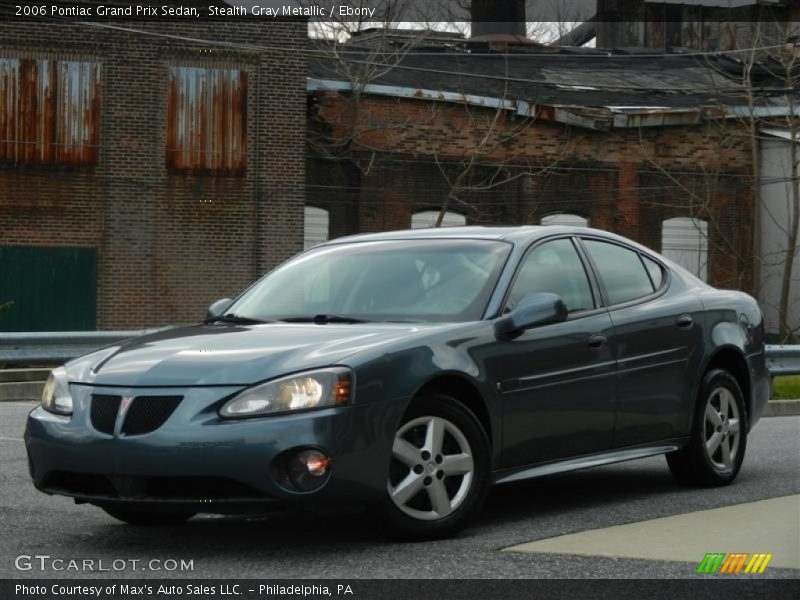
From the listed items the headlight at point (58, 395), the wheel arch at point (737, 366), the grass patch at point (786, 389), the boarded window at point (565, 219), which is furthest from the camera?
the boarded window at point (565, 219)

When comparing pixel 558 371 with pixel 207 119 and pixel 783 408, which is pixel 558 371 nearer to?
pixel 783 408

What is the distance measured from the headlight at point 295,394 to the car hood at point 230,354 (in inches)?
1.9

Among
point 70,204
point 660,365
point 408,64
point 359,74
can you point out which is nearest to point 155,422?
point 660,365

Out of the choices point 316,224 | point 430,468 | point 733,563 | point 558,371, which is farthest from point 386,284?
point 316,224

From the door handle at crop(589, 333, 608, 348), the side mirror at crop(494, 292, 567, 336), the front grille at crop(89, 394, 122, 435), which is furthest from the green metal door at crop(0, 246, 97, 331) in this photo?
the front grille at crop(89, 394, 122, 435)

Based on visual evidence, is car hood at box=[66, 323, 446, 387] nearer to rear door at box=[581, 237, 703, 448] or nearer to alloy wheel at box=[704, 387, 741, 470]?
rear door at box=[581, 237, 703, 448]

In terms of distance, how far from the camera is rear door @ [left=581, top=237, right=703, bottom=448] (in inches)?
311

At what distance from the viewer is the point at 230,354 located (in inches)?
253

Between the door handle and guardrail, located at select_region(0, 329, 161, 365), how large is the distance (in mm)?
8568

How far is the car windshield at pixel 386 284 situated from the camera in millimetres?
7242

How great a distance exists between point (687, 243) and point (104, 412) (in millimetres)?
32810

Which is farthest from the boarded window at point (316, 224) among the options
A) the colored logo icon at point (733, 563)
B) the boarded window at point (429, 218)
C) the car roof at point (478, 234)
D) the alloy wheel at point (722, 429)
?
the colored logo icon at point (733, 563)

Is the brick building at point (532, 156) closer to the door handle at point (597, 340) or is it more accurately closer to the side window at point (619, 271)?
the side window at point (619, 271)
